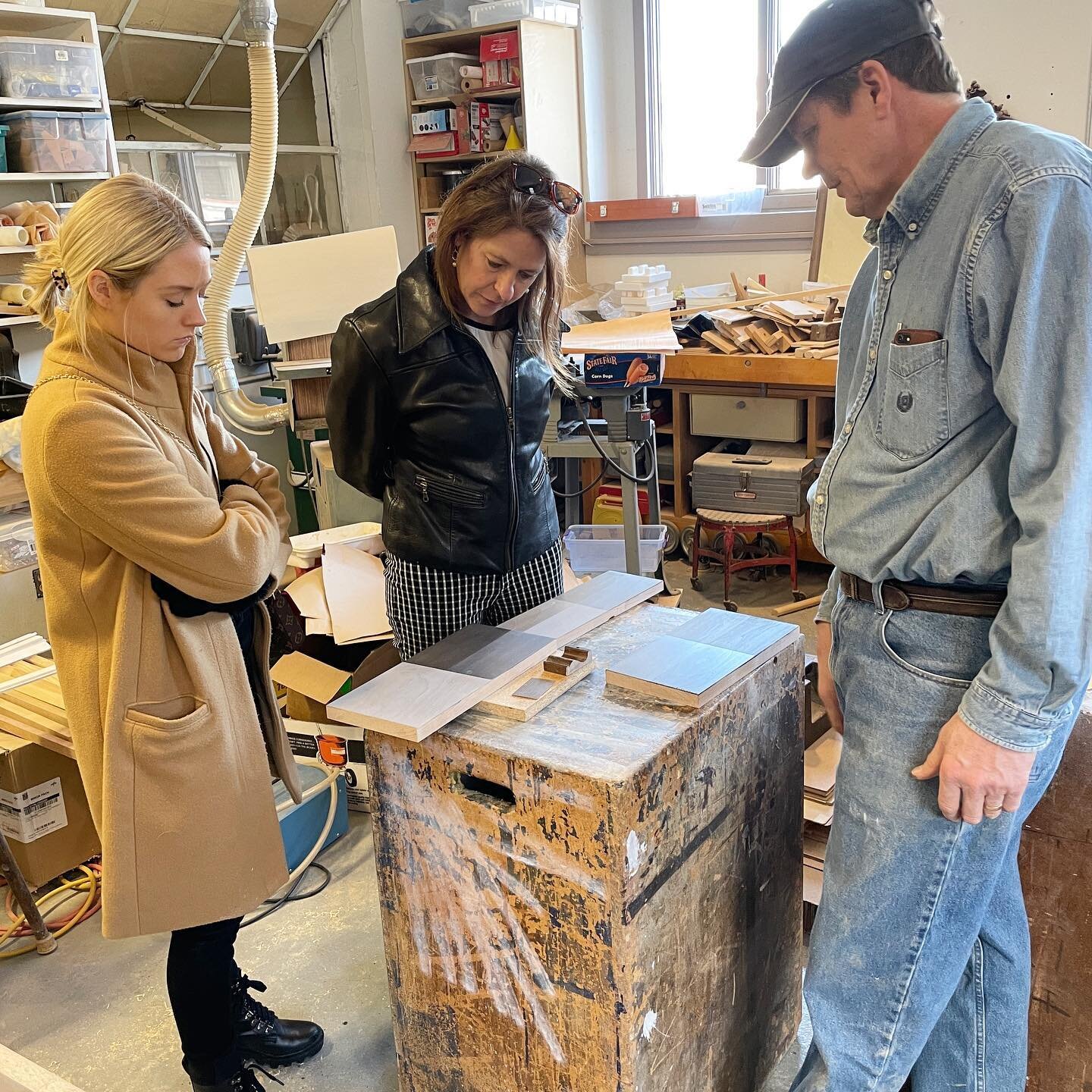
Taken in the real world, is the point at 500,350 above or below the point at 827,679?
above

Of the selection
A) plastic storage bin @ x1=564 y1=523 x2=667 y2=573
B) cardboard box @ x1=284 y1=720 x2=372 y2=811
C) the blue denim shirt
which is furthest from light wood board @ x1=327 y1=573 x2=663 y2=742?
plastic storage bin @ x1=564 y1=523 x2=667 y2=573

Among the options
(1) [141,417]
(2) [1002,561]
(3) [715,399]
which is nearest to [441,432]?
(1) [141,417]

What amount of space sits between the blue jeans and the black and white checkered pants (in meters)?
0.75

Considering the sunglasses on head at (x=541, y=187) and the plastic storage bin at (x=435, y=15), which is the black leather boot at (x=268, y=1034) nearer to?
the sunglasses on head at (x=541, y=187)

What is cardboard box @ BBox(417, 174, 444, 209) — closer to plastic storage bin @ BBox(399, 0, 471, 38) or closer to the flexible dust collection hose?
plastic storage bin @ BBox(399, 0, 471, 38)

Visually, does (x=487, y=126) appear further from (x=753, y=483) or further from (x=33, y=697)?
(x=33, y=697)

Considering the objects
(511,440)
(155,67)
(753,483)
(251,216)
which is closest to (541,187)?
(511,440)

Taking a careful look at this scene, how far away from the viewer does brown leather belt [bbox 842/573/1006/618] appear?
1.05 metres

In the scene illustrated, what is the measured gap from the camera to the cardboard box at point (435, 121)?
4773 millimetres

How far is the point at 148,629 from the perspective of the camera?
52.8 inches

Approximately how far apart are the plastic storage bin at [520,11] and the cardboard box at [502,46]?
2.1 inches

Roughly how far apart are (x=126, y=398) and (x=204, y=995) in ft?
2.83

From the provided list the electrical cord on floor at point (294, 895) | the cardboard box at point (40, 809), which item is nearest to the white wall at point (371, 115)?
the cardboard box at point (40, 809)

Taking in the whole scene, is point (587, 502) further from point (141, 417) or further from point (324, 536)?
point (141, 417)
